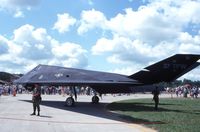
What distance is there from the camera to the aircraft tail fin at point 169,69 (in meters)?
24.5

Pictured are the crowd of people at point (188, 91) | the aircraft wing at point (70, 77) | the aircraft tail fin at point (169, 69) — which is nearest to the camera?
the aircraft tail fin at point (169, 69)

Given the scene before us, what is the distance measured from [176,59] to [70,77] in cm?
772

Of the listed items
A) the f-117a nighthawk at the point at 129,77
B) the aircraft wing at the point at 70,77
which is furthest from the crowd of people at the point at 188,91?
the aircraft wing at the point at 70,77

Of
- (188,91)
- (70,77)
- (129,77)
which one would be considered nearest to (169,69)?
(129,77)

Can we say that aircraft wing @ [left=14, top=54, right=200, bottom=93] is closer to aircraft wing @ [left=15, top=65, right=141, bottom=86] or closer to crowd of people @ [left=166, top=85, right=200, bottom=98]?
aircraft wing @ [left=15, top=65, right=141, bottom=86]

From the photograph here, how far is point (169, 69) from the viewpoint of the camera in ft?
80.9

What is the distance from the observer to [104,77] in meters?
26.1

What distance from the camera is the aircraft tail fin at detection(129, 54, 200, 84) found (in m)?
24.5

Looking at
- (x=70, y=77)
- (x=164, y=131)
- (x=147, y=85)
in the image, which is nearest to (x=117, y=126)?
(x=164, y=131)

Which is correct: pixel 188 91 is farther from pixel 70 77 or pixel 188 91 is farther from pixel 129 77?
pixel 70 77

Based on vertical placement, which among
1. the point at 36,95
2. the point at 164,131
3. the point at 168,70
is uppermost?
the point at 168,70

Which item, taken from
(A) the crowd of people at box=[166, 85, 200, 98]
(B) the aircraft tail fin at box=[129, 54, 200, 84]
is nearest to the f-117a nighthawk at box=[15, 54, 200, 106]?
(B) the aircraft tail fin at box=[129, 54, 200, 84]

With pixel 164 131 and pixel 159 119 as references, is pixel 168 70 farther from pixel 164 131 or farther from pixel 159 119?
pixel 164 131

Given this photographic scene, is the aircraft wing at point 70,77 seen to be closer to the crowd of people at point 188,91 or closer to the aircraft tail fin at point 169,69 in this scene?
the aircraft tail fin at point 169,69
